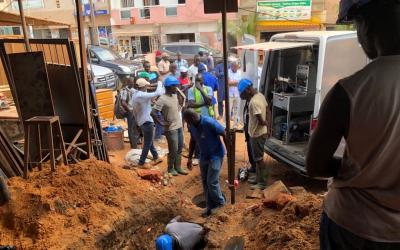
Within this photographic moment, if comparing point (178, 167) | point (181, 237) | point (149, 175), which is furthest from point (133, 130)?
point (181, 237)

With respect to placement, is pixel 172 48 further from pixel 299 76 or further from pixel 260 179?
pixel 260 179

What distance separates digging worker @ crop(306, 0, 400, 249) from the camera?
1233 millimetres

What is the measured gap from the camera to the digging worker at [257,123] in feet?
19.0

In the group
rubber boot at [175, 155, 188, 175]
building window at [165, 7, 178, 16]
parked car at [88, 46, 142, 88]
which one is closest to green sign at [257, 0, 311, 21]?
building window at [165, 7, 178, 16]

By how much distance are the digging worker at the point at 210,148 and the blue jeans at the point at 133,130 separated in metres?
2.77

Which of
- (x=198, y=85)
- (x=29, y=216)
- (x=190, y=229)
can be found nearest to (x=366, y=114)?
(x=190, y=229)

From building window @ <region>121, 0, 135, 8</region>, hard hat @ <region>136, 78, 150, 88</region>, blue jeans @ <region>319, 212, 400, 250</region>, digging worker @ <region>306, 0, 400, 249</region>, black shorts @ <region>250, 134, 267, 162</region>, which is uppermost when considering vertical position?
building window @ <region>121, 0, 135, 8</region>

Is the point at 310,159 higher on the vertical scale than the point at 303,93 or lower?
higher

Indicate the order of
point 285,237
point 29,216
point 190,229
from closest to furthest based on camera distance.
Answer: point 285,237, point 190,229, point 29,216

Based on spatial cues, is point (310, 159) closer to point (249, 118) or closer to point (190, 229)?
point (190, 229)

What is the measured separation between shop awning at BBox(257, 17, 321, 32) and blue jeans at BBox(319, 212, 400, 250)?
20426 mm

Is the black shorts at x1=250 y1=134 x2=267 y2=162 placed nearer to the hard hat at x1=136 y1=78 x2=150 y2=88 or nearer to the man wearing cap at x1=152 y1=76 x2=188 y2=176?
the man wearing cap at x1=152 y1=76 x2=188 y2=176

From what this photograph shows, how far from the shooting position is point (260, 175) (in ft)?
20.1

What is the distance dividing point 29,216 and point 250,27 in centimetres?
2027
